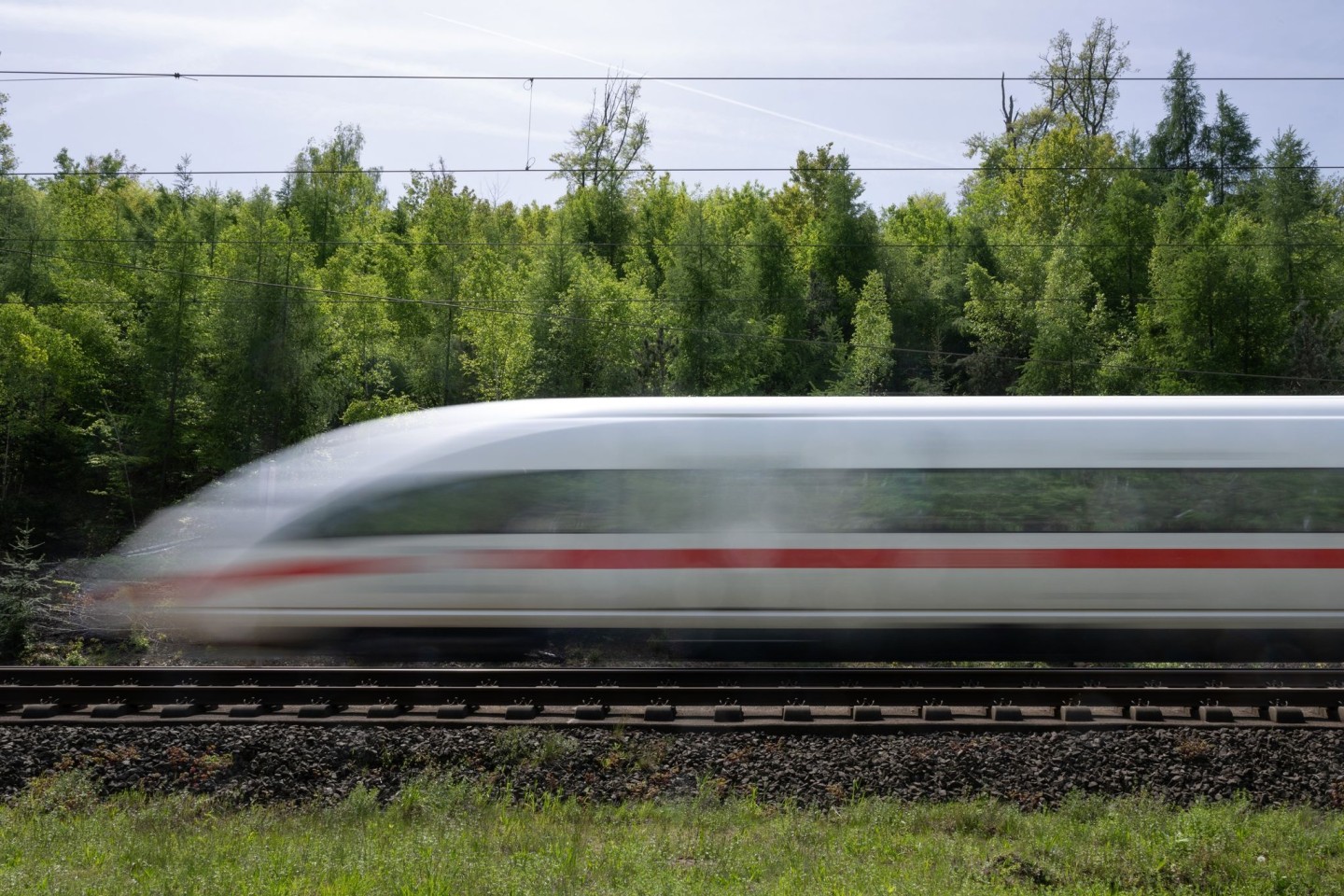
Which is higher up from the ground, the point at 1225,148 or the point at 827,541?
the point at 1225,148

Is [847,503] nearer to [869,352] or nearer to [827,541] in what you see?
[827,541]

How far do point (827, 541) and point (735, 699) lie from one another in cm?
168

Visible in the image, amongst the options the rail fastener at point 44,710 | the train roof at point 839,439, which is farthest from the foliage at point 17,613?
the train roof at point 839,439

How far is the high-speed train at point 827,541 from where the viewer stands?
8484 mm

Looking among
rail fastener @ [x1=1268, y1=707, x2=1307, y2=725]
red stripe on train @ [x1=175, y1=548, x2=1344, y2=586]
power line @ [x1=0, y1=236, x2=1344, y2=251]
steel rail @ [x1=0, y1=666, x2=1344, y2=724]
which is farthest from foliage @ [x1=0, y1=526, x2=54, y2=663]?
power line @ [x1=0, y1=236, x2=1344, y2=251]

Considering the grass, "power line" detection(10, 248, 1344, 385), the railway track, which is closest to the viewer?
the grass

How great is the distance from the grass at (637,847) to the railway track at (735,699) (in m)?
1.02

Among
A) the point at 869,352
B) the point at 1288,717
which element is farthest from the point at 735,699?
the point at 869,352

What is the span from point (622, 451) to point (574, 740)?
240 cm

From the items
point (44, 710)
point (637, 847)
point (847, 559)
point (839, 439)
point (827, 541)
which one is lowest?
point (637, 847)

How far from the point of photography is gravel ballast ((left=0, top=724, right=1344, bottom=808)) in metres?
7.91

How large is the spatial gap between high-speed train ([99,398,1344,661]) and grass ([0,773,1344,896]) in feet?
4.86

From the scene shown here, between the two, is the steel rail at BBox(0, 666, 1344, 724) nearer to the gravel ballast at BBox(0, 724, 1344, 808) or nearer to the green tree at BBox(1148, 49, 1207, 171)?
the gravel ballast at BBox(0, 724, 1344, 808)

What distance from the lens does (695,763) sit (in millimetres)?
8266
